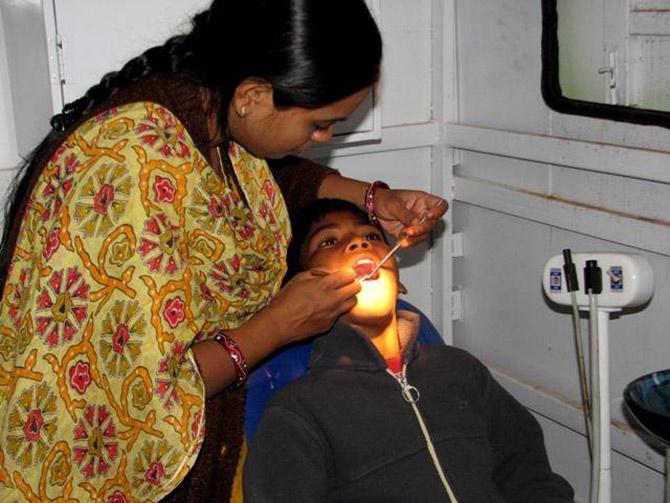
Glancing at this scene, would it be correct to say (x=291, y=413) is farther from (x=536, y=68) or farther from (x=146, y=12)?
(x=536, y=68)

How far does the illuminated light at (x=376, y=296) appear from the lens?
6.35ft

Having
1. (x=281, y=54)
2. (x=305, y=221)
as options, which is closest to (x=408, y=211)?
(x=305, y=221)

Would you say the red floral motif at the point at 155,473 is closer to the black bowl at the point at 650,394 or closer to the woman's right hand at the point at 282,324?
the woman's right hand at the point at 282,324

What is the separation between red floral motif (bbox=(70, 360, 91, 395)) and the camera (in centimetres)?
164

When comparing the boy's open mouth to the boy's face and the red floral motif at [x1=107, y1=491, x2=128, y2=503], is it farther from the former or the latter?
the red floral motif at [x1=107, y1=491, x2=128, y2=503]

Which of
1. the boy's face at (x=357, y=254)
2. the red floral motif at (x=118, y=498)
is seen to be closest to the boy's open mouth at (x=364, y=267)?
the boy's face at (x=357, y=254)

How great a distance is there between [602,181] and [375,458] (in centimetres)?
97

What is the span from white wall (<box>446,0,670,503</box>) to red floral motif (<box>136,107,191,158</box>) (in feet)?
3.58

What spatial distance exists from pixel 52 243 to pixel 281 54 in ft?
1.56

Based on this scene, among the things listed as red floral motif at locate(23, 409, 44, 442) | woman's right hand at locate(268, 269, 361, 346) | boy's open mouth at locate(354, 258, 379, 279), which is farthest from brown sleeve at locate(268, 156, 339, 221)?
red floral motif at locate(23, 409, 44, 442)

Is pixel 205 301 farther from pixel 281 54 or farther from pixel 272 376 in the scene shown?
pixel 281 54

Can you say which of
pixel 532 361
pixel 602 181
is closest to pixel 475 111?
pixel 602 181

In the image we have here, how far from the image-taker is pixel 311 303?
5.78ft

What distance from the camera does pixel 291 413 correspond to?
1855mm
